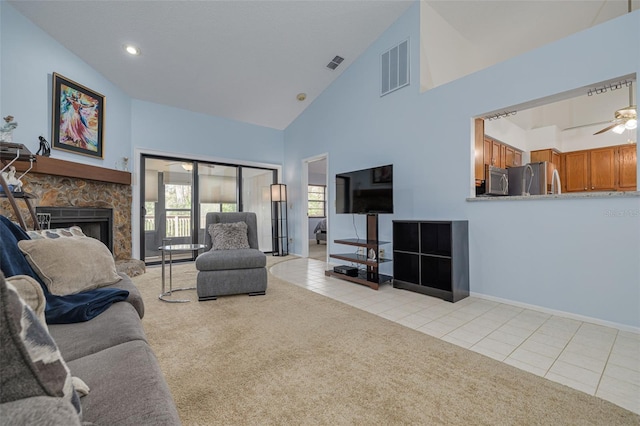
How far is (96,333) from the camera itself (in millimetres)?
1173

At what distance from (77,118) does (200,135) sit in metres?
1.96

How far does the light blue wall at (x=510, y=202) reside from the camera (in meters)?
2.32

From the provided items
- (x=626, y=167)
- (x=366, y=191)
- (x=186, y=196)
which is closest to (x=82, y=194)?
(x=186, y=196)

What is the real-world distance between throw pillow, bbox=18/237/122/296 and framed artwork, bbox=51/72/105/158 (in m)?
2.70

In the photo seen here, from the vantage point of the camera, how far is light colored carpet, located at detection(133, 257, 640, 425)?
1313 millimetres

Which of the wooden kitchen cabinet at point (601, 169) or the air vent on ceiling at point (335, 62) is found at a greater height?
the air vent on ceiling at point (335, 62)

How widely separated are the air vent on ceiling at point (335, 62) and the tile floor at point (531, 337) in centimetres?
365

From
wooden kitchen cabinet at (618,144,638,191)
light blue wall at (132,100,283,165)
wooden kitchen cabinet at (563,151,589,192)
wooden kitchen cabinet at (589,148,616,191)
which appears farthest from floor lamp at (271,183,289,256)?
wooden kitchen cabinet at (618,144,638,191)

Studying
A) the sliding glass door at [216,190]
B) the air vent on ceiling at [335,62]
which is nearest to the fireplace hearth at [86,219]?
the sliding glass door at [216,190]

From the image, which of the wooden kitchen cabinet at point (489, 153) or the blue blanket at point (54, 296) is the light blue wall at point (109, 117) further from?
the wooden kitchen cabinet at point (489, 153)

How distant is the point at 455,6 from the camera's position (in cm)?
361

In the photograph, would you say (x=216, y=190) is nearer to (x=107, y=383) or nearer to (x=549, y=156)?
(x=107, y=383)

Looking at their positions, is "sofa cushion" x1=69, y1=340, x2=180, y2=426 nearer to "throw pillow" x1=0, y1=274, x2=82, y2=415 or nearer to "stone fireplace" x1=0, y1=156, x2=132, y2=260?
"throw pillow" x1=0, y1=274, x2=82, y2=415

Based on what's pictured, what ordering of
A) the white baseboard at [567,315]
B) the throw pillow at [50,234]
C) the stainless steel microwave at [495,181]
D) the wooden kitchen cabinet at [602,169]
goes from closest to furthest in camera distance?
the throw pillow at [50,234]
the white baseboard at [567,315]
the stainless steel microwave at [495,181]
the wooden kitchen cabinet at [602,169]
